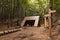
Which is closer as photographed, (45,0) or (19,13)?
(19,13)

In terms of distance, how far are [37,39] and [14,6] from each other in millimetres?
5586

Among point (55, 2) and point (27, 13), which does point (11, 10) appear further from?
point (55, 2)

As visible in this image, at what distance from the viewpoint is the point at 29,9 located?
14117 millimetres

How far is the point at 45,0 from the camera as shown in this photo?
50.2ft

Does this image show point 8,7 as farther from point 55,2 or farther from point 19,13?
point 55,2

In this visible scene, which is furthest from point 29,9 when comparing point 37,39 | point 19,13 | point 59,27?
point 37,39

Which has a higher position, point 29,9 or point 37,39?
point 29,9

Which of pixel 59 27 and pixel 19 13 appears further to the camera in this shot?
pixel 19 13

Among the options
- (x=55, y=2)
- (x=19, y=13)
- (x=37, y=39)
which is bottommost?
(x=37, y=39)

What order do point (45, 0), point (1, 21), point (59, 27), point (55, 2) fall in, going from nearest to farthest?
point (59, 27)
point (1, 21)
point (55, 2)
point (45, 0)

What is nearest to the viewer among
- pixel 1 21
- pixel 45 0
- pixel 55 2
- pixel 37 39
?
pixel 37 39

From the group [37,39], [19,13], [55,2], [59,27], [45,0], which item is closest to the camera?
[37,39]

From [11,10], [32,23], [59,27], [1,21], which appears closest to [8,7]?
[11,10]

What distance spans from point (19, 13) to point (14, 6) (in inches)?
29.0
